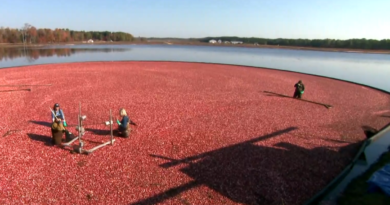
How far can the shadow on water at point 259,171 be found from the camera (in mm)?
5832

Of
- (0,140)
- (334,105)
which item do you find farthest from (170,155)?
(334,105)

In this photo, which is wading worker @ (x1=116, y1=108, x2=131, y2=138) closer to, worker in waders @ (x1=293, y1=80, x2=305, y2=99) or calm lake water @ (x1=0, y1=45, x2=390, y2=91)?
worker in waders @ (x1=293, y1=80, x2=305, y2=99)

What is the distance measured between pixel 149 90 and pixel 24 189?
38.1 feet

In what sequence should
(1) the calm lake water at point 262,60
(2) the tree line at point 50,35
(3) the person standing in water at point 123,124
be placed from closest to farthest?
1. (3) the person standing in water at point 123,124
2. (1) the calm lake water at point 262,60
3. (2) the tree line at point 50,35

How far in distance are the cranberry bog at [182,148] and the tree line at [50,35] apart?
353ft

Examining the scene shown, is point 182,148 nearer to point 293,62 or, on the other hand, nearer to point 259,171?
point 259,171

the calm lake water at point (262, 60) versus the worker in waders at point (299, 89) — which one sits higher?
the calm lake water at point (262, 60)

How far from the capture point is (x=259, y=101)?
1505 cm

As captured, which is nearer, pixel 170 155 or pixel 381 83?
pixel 170 155

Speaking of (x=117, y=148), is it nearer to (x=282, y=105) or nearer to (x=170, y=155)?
(x=170, y=155)

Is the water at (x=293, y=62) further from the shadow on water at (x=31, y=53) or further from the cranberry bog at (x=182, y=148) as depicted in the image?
the cranberry bog at (x=182, y=148)

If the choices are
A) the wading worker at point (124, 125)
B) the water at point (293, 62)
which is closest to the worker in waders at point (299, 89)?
the water at point (293, 62)

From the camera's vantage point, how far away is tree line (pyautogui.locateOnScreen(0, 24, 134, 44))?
98.1 m

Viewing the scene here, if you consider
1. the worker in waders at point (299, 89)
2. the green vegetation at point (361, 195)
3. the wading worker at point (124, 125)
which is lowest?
the green vegetation at point (361, 195)
